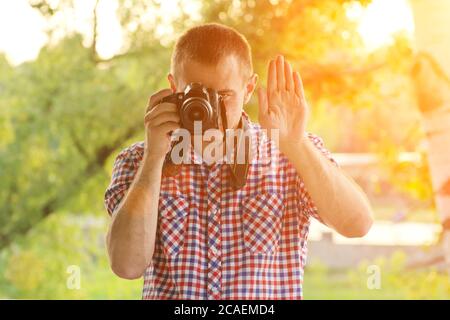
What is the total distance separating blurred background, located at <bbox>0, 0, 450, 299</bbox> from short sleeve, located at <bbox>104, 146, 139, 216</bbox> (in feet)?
4.20

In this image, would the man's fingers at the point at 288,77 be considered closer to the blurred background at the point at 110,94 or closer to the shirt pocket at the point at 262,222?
the shirt pocket at the point at 262,222

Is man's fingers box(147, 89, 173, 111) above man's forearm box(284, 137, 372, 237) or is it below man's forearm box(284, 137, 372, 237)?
above

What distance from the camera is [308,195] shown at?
946mm

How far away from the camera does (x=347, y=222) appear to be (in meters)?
0.93

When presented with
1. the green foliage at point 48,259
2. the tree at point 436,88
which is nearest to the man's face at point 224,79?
the tree at point 436,88

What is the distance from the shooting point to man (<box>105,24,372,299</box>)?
0.92m

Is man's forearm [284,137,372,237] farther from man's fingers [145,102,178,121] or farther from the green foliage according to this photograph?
the green foliage

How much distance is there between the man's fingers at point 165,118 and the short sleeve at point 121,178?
59 millimetres

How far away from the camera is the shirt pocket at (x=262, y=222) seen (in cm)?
92

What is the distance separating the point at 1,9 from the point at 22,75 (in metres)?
0.37

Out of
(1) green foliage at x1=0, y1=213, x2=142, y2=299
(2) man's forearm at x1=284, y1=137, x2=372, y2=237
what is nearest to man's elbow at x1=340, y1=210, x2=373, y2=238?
(2) man's forearm at x1=284, y1=137, x2=372, y2=237

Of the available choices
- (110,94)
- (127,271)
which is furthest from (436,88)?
(110,94)

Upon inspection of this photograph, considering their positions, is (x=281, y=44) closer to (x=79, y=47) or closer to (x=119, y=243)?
(x=79, y=47)

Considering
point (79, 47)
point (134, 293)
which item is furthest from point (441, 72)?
point (134, 293)
